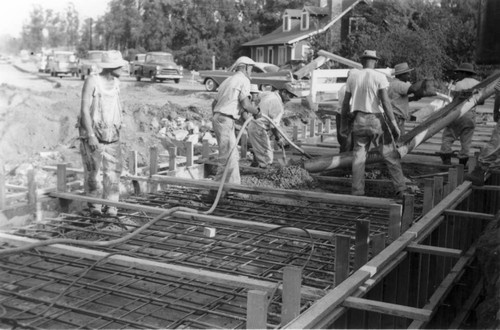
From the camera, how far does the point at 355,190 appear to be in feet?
22.4

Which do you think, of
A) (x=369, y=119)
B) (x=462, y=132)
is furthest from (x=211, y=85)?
(x=369, y=119)

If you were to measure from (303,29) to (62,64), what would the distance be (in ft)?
48.9

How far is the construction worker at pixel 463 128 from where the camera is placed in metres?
8.54

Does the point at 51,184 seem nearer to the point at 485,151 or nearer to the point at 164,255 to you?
the point at 164,255

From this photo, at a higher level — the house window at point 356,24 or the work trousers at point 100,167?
the house window at point 356,24

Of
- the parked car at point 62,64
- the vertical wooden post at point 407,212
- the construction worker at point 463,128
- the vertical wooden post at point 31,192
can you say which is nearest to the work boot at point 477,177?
the construction worker at point 463,128

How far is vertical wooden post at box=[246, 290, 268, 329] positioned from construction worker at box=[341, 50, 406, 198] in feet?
13.5

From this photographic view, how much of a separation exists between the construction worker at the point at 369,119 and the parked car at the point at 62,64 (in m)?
30.0

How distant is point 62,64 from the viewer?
112ft

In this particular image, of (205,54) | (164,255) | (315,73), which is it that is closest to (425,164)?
(164,255)

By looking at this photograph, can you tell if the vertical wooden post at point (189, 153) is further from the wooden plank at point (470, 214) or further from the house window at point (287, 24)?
the house window at point (287, 24)

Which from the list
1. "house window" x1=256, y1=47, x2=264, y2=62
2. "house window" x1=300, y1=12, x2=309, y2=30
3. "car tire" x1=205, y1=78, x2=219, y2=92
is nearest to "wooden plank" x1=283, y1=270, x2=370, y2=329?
"car tire" x1=205, y1=78, x2=219, y2=92

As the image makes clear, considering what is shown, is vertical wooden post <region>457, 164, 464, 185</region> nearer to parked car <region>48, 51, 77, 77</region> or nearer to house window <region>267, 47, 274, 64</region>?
parked car <region>48, 51, 77, 77</region>

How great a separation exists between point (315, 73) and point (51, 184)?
1146 cm
